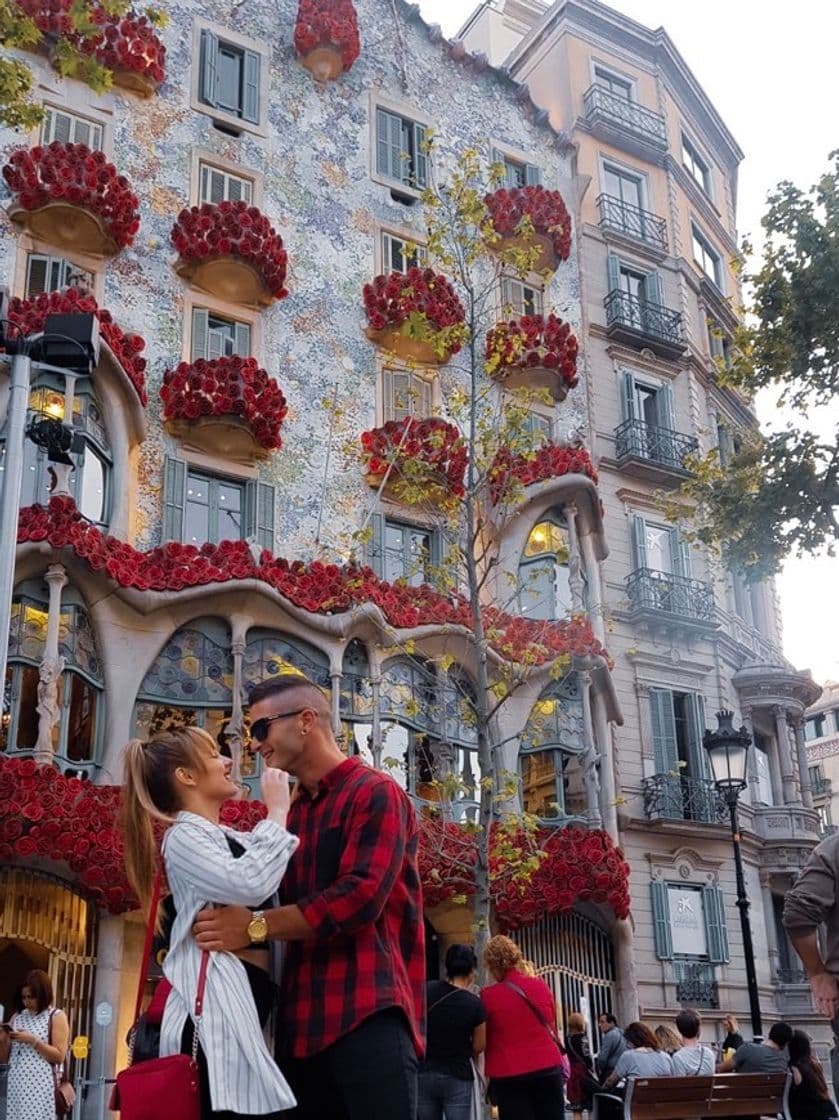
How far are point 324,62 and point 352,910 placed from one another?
2366 cm

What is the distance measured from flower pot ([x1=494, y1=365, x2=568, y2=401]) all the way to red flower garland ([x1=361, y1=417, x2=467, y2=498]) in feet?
9.11

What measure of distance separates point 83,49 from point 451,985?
18035mm

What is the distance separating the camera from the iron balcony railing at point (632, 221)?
95.1 ft

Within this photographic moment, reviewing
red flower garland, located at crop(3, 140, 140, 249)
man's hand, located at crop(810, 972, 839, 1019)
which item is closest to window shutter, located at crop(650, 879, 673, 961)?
red flower garland, located at crop(3, 140, 140, 249)

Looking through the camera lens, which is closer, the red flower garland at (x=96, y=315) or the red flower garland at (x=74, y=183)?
the red flower garland at (x=96, y=315)

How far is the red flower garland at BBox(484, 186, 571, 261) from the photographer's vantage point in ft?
82.0

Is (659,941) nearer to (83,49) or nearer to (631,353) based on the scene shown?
(631,353)

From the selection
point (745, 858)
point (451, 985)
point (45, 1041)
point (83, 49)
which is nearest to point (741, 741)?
point (451, 985)

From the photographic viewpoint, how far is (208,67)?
906 inches

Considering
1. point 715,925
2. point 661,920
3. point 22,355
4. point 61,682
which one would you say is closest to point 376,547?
point 61,682

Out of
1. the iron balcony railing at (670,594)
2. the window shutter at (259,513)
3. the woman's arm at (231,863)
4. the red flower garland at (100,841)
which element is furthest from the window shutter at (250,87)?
the woman's arm at (231,863)

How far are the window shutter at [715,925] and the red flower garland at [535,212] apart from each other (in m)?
13.2

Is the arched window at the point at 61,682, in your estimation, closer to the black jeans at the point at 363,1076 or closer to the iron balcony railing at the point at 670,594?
the iron balcony railing at the point at 670,594

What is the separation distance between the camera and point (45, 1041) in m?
8.89
